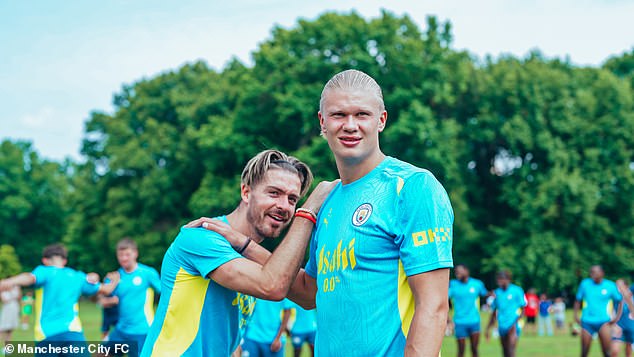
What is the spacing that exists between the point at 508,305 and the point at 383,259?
570 inches

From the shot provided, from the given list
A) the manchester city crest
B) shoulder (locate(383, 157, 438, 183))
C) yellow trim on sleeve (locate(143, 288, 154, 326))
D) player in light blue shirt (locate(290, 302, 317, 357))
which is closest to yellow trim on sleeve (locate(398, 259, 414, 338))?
the manchester city crest

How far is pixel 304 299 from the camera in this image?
432cm

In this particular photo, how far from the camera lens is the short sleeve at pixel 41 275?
10.7m

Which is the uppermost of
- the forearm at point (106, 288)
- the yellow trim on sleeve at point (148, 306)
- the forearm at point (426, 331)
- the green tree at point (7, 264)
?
the green tree at point (7, 264)

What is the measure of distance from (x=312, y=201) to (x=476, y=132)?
33478 mm

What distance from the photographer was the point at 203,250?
4207 millimetres

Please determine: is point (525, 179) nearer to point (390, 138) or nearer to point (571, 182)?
point (571, 182)

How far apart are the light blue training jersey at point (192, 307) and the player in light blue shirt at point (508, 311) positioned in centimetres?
1325

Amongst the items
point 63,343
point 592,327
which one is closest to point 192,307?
point 63,343

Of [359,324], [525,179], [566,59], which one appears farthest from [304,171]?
[566,59]

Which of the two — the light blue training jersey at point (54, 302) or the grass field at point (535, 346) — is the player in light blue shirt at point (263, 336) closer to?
the light blue training jersey at point (54, 302)

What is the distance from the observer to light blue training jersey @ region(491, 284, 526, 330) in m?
16.6

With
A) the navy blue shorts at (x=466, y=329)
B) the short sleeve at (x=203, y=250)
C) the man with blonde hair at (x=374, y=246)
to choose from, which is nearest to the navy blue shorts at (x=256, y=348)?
the navy blue shorts at (x=466, y=329)

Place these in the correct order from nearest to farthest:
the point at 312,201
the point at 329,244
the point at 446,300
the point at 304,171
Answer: the point at 446,300
the point at 329,244
the point at 312,201
the point at 304,171
